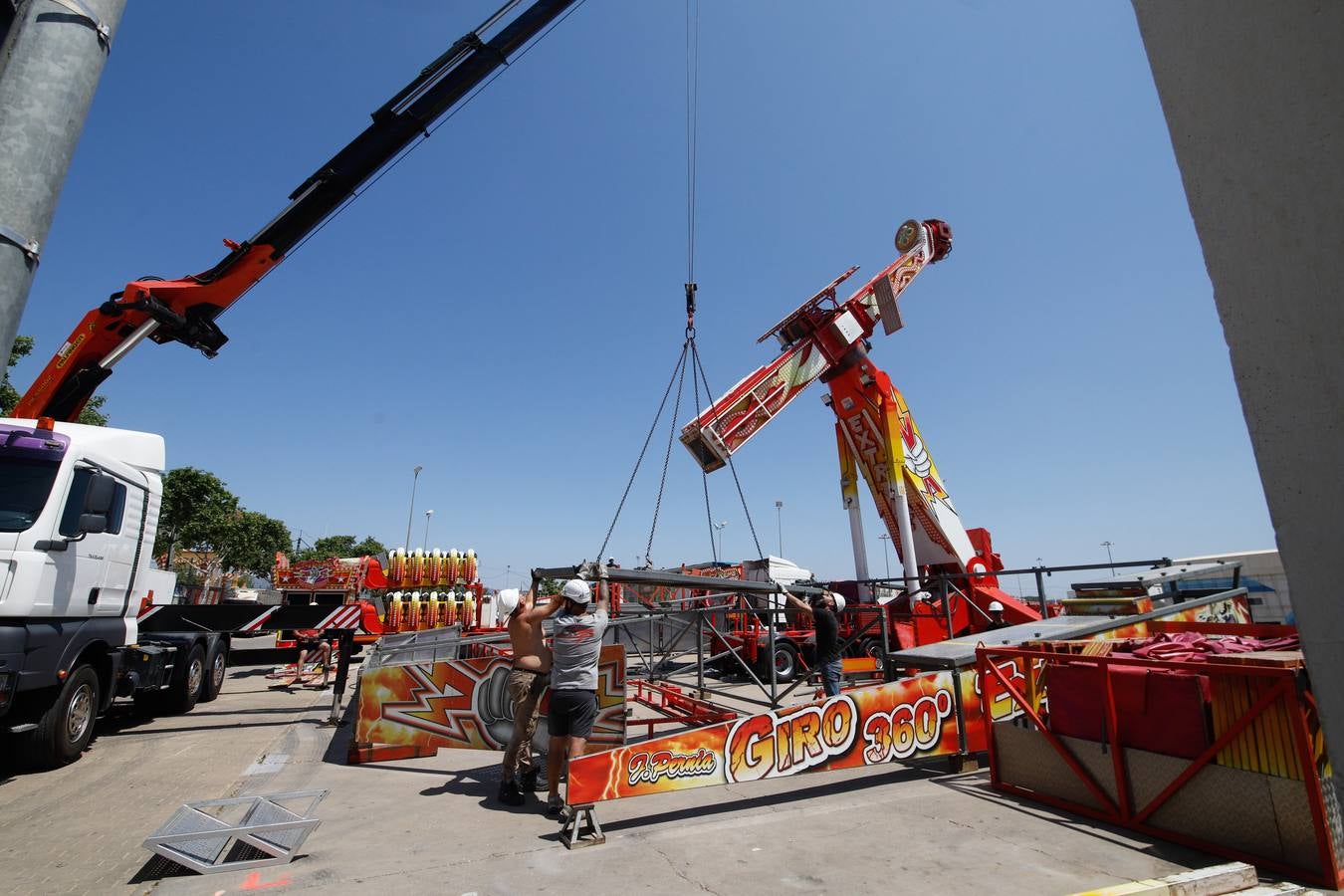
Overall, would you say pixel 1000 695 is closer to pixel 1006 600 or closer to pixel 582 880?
pixel 582 880

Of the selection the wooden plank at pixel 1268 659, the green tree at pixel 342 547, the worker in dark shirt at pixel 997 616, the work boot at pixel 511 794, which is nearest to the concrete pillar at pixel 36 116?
the work boot at pixel 511 794

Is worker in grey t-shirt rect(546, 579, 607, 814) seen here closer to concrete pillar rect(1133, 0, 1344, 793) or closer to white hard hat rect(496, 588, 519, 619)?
white hard hat rect(496, 588, 519, 619)

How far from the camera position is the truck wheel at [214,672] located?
10.7m

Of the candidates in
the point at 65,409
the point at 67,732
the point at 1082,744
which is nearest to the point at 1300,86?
the point at 1082,744

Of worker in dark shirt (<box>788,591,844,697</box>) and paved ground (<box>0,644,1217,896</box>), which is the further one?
worker in dark shirt (<box>788,591,844,697</box>)

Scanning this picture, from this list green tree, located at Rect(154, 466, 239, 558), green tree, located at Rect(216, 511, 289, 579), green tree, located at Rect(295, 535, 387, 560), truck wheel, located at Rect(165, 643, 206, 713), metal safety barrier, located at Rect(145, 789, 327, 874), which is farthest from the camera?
green tree, located at Rect(295, 535, 387, 560)

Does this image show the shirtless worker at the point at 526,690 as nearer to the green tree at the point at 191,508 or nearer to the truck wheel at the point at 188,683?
the truck wheel at the point at 188,683

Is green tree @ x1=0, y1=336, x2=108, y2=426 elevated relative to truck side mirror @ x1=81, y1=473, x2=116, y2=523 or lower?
elevated

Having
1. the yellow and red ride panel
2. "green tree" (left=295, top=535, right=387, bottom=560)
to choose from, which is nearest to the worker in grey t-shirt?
the yellow and red ride panel

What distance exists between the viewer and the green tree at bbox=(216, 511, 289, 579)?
40.2 metres

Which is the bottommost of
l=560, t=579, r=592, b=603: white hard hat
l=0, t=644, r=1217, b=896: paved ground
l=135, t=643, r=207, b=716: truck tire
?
l=0, t=644, r=1217, b=896: paved ground

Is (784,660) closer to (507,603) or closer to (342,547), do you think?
(507,603)

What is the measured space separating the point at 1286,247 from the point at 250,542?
53.0 metres

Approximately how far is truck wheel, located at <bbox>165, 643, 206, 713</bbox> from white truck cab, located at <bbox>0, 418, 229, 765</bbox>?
159 centimetres
